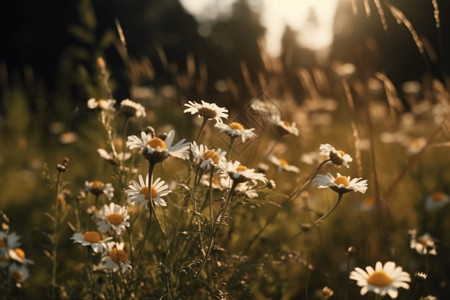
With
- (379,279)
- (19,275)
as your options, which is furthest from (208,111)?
(19,275)

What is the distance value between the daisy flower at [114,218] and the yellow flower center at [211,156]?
360 millimetres

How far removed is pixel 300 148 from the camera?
4.89m

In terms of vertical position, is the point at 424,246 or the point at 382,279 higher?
the point at 424,246

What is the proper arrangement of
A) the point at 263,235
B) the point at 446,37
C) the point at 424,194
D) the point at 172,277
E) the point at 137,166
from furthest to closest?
the point at 446,37, the point at 424,194, the point at 263,235, the point at 137,166, the point at 172,277

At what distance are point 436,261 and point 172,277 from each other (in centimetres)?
165

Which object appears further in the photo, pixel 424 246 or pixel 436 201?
pixel 436 201

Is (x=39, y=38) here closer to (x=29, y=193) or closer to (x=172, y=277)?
(x=29, y=193)

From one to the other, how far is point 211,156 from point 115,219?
44cm

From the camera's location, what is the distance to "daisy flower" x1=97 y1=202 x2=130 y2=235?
1684 mm

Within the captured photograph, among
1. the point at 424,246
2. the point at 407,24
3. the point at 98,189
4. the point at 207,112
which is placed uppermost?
the point at 407,24

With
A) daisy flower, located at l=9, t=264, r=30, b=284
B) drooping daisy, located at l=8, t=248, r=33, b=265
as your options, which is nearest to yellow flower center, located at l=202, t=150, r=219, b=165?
drooping daisy, located at l=8, t=248, r=33, b=265

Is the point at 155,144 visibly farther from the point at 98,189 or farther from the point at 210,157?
the point at 98,189

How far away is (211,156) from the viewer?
4.97ft

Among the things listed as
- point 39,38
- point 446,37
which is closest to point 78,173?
point 39,38
